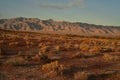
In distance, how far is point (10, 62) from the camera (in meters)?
16.0

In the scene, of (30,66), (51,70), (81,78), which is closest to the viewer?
(81,78)

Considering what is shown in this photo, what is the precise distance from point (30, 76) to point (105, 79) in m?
3.86

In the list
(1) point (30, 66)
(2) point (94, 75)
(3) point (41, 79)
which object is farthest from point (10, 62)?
(2) point (94, 75)

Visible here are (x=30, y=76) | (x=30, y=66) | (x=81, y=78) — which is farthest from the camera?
(x=30, y=66)

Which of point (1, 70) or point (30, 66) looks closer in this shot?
point (1, 70)

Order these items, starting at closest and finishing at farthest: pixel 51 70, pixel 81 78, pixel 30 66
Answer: pixel 81 78
pixel 51 70
pixel 30 66

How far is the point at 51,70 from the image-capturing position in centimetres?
1399

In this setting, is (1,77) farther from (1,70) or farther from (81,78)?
(81,78)

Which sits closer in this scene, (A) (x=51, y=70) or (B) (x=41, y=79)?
(B) (x=41, y=79)

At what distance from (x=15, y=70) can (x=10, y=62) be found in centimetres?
173

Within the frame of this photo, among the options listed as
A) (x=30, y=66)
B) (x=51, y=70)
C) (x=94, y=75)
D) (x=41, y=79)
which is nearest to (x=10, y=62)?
(x=30, y=66)

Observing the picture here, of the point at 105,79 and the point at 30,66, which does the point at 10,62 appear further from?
the point at 105,79

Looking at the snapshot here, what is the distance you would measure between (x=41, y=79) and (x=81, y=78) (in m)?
1.96

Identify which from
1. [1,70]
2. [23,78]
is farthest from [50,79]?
[1,70]
